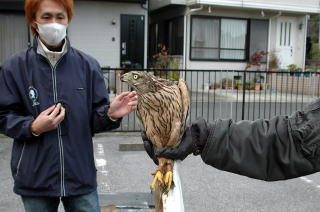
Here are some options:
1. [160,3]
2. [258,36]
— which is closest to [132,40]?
[160,3]

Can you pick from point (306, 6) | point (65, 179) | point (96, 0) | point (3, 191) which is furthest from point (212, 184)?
point (306, 6)

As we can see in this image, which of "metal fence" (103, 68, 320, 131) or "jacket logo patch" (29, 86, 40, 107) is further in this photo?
"metal fence" (103, 68, 320, 131)

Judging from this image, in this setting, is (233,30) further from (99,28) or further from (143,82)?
(143,82)

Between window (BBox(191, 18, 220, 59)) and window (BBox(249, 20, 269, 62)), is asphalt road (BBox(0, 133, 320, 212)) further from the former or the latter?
window (BBox(249, 20, 269, 62))

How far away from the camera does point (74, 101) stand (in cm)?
232

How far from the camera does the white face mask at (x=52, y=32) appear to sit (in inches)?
90.5

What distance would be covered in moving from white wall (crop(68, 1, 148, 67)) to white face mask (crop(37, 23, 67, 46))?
39.4ft

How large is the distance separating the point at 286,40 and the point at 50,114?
1666 centimetres

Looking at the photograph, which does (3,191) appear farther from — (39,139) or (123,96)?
(123,96)

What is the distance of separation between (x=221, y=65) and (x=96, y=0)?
5800 mm

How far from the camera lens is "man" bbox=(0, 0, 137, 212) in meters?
2.23

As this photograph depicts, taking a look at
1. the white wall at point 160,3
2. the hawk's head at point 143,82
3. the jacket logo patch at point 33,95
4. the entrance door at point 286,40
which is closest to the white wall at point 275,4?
the white wall at point 160,3

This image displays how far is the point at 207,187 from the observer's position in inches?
209

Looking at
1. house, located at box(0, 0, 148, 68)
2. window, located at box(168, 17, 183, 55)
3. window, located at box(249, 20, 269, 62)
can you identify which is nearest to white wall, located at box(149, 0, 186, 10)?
window, located at box(168, 17, 183, 55)
